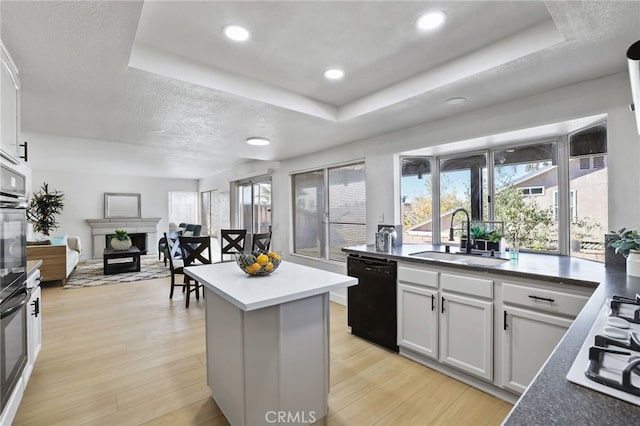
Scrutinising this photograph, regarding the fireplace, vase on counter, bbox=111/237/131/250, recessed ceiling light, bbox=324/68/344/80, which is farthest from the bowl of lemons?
the fireplace

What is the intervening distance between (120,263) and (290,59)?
20.8 feet

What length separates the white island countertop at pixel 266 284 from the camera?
1514 millimetres

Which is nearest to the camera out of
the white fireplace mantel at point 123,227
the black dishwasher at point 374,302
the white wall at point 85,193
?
the black dishwasher at point 374,302

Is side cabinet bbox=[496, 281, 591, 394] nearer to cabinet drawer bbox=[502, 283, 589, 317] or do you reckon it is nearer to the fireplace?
cabinet drawer bbox=[502, 283, 589, 317]

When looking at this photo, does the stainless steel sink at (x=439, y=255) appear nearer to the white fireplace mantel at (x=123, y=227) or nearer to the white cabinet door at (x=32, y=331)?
the white cabinet door at (x=32, y=331)

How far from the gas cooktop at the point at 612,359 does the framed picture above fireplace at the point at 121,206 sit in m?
10.2

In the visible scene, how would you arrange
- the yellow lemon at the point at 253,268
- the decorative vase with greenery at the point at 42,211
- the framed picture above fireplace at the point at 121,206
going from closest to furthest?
the yellow lemon at the point at 253,268, the decorative vase with greenery at the point at 42,211, the framed picture above fireplace at the point at 121,206

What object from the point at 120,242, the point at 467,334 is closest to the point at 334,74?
the point at 467,334

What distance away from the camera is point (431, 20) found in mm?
1734

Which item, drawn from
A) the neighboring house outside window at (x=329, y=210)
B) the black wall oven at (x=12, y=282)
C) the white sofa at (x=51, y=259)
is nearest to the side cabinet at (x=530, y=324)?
the neighboring house outside window at (x=329, y=210)

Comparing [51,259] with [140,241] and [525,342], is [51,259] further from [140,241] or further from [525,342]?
[525,342]

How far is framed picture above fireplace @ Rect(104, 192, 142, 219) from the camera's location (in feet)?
28.1

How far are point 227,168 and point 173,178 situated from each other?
3.17 meters

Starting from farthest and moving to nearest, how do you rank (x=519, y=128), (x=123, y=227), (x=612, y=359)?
1. (x=123, y=227)
2. (x=519, y=128)
3. (x=612, y=359)
